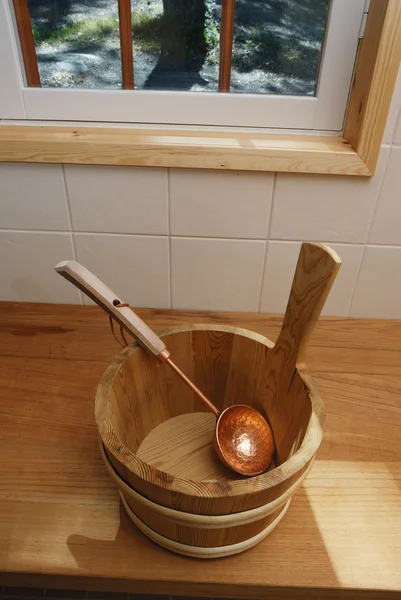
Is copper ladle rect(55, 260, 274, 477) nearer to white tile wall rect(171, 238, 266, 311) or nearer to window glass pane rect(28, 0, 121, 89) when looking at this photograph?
white tile wall rect(171, 238, 266, 311)

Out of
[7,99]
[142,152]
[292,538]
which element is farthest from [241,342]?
[7,99]

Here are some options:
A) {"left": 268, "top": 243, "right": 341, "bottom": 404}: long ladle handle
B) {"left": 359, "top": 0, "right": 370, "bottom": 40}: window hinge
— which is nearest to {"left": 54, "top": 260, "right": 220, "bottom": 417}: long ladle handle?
{"left": 268, "top": 243, "right": 341, "bottom": 404}: long ladle handle

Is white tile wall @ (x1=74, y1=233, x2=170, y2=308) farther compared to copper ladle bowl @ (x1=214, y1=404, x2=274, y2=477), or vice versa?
white tile wall @ (x1=74, y1=233, x2=170, y2=308)

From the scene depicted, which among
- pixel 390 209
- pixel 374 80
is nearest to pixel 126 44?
pixel 374 80

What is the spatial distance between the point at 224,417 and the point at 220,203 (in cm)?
41

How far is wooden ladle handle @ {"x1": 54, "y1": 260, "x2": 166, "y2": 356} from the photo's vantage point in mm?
552

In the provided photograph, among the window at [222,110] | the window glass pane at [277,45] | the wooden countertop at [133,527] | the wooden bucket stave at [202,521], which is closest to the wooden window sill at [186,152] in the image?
the window at [222,110]

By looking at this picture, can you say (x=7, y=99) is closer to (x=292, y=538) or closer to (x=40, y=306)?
(x=40, y=306)

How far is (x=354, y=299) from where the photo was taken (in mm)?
930

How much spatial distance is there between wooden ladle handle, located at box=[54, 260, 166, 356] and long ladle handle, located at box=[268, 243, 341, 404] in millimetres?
176

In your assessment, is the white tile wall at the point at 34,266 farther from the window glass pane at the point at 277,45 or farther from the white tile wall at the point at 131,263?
the window glass pane at the point at 277,45

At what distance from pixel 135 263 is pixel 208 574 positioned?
0.59 metres

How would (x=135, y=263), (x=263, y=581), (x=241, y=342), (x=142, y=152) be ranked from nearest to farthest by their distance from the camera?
(x=263, y=581) → (x=241, y=342) → (x=142, y=152) → (x=135, y=263)

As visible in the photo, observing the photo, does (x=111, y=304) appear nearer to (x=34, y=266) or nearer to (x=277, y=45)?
(x=34, y=266)
